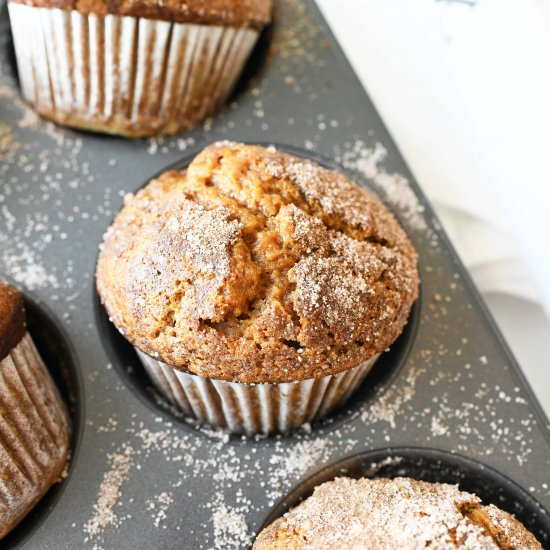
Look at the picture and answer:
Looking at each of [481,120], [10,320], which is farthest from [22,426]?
[481,120]

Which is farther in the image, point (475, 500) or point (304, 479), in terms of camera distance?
point (304, 479)

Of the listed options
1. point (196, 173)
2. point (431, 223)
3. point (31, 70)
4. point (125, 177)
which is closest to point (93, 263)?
point (125, 177)

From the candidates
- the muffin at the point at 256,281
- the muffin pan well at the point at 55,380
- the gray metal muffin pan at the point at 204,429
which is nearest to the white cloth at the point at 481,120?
the gray metal muffin pan at the point at 204,429

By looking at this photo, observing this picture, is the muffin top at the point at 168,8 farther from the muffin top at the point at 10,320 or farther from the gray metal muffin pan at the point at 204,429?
the muffin top at the point at 10,320

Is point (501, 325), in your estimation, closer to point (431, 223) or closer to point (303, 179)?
point (431, 223)

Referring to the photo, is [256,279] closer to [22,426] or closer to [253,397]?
[253,397]

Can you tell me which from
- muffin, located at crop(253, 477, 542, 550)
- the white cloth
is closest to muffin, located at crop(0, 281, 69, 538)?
muffin, located at crop(253, 477, 542, 550)
